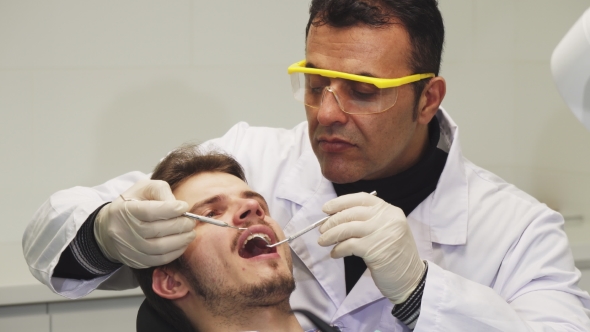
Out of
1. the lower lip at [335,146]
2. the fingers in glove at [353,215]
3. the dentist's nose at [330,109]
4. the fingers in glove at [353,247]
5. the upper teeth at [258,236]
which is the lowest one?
the upper teeth at [258,236]

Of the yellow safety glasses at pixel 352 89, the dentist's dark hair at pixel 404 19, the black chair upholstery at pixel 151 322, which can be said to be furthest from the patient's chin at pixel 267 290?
the dentist's dark hair at pixel 404 19

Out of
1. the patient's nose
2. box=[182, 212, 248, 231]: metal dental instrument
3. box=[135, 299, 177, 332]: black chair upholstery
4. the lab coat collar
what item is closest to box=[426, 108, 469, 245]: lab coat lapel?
the lab coat collar

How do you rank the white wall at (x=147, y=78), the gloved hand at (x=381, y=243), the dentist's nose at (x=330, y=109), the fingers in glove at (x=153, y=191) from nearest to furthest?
the gloved hand at (x=381, y=243) → the fingers in glove at (x=153, y=191) → the dentist's nose at (x=330, y=109) → the white wall at (x=147, y=78)

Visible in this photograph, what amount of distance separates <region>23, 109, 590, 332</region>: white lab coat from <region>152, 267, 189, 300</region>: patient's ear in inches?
9.2

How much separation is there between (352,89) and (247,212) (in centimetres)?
40

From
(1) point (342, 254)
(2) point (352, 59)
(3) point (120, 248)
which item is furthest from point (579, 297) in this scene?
(3) point (120, 248)

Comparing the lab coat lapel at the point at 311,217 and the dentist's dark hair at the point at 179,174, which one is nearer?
the dentist's dark hair at the point at 179,174

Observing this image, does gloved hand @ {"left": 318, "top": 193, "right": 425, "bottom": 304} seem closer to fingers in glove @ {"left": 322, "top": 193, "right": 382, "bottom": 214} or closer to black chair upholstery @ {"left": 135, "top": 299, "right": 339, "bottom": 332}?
fingers in glove @ {"left": 322, "top": 193, "right": 382, "bottom": 214}

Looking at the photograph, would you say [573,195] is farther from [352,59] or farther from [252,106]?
[352,59]

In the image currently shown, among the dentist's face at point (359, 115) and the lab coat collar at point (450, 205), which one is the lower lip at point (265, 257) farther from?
the lab coat collar at point (450, 205)

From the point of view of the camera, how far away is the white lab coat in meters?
1.58

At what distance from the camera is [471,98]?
2975mm

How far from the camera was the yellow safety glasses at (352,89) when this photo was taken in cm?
A: 175

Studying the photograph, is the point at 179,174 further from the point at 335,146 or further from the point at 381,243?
the point at 381,243
